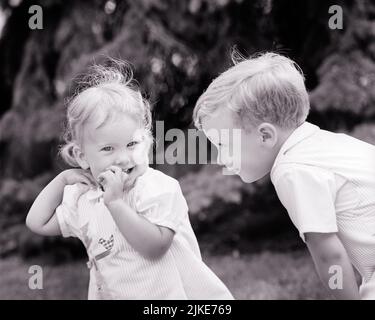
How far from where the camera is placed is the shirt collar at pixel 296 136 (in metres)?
1.71

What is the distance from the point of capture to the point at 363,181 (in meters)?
1.64

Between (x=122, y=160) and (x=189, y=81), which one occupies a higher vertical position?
(x=189, y=81)

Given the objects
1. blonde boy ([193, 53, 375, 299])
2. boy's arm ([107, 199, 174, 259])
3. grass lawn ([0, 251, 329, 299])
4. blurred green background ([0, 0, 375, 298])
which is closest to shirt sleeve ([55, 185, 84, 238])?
boy's arm ([107, 199, 174, 259])

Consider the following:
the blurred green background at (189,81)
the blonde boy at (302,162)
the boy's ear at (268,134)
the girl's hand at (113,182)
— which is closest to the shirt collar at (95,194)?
the girl's hand at (113,182)

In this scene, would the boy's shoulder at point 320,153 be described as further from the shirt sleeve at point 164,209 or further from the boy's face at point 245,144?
the shirt sleeve at point 164,209

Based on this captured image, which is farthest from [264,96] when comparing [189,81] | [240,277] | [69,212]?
[240,277]

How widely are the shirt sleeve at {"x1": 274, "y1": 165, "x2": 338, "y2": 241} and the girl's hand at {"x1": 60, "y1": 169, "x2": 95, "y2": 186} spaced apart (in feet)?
1.91

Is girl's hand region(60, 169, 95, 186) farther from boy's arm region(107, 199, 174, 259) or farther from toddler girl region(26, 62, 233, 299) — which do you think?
boy's arm region(107, 199, 174, 259)

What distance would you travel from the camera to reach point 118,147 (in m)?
1.74

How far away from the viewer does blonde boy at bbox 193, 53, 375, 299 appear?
1553mm

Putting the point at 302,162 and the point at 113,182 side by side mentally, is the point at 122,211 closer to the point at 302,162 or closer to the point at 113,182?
the point at 113,182

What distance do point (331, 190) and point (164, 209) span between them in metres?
0.45

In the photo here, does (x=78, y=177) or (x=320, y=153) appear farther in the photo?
(x=78, y=177)
